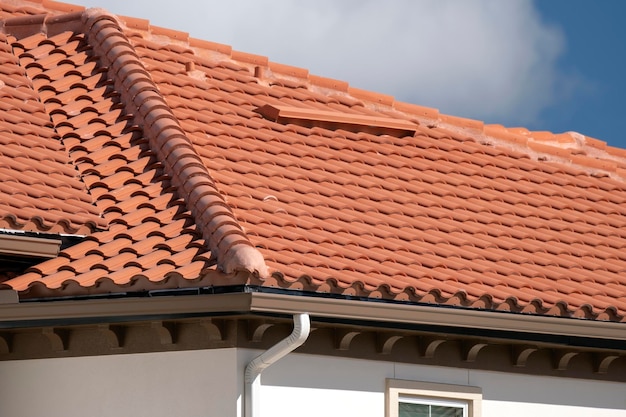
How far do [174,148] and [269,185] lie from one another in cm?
87

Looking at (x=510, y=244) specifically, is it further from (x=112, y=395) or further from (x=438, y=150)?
(x=112, y=395)

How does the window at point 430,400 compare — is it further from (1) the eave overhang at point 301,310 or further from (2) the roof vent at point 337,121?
(2) the roof vent at point 337,121

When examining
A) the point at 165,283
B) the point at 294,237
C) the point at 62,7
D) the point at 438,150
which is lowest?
the point at 165,283

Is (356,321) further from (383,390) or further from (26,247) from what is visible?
(26,247)

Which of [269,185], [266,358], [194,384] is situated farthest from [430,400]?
[269,185]

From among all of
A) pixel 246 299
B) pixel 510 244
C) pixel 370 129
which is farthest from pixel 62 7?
pixel 246 299

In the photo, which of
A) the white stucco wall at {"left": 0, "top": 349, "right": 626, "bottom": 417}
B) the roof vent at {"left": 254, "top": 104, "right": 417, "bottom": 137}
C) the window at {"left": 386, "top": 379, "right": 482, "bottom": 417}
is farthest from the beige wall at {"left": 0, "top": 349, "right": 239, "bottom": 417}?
the roof vent at {"left": 254, "top": 104, "right": 417, "bottom": 137}

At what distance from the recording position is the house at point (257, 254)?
9.69m

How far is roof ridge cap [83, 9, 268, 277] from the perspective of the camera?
949 centimetres

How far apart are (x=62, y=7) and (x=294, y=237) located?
5.22 meters

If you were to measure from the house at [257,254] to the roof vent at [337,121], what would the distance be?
0.07 feet

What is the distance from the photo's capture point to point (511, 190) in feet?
45.2

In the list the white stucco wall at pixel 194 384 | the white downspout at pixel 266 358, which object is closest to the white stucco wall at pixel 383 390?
the white stucco wall at pixel 194 384

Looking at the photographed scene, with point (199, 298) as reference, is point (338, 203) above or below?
above
